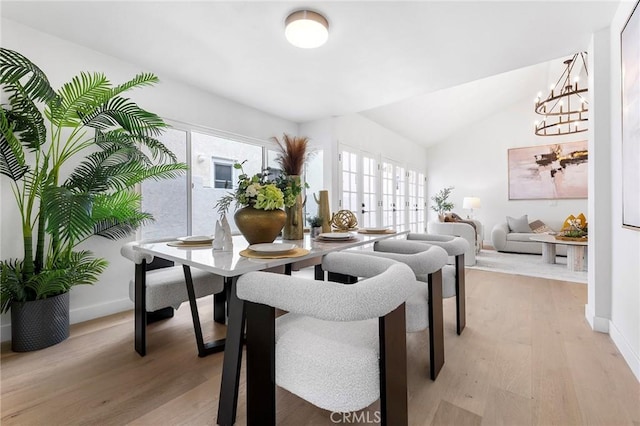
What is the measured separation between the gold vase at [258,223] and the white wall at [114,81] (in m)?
1.68

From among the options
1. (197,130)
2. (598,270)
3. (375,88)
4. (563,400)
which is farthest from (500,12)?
(197,130)

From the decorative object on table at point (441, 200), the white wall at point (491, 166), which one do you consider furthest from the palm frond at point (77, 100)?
the white wall at point (491, 166)

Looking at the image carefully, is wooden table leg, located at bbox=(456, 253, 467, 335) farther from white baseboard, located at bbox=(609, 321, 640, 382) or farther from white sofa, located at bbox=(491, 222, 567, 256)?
white sofa, located at bbox=(491, 222, 567, 256)

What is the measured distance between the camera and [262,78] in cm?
282

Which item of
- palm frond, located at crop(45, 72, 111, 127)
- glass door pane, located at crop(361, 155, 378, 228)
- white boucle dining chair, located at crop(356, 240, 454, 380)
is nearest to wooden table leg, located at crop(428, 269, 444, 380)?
white boucle dining chair, located at crop(356, 240, 454, 380)

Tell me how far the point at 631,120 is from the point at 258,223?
2.14 m

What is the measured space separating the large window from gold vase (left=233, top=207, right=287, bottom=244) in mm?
1158

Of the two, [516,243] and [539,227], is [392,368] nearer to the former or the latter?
[516,243]

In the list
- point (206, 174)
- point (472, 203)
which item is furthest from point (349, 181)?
point (472, 203)

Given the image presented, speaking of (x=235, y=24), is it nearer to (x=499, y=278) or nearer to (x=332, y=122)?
(x=332, y=122)

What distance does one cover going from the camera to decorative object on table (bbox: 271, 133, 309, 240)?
168cm

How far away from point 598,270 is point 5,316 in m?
4.24

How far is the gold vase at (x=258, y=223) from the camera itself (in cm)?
→ 149

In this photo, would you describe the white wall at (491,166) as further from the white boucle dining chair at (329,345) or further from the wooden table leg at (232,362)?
the wooden table leg at (232,362)
